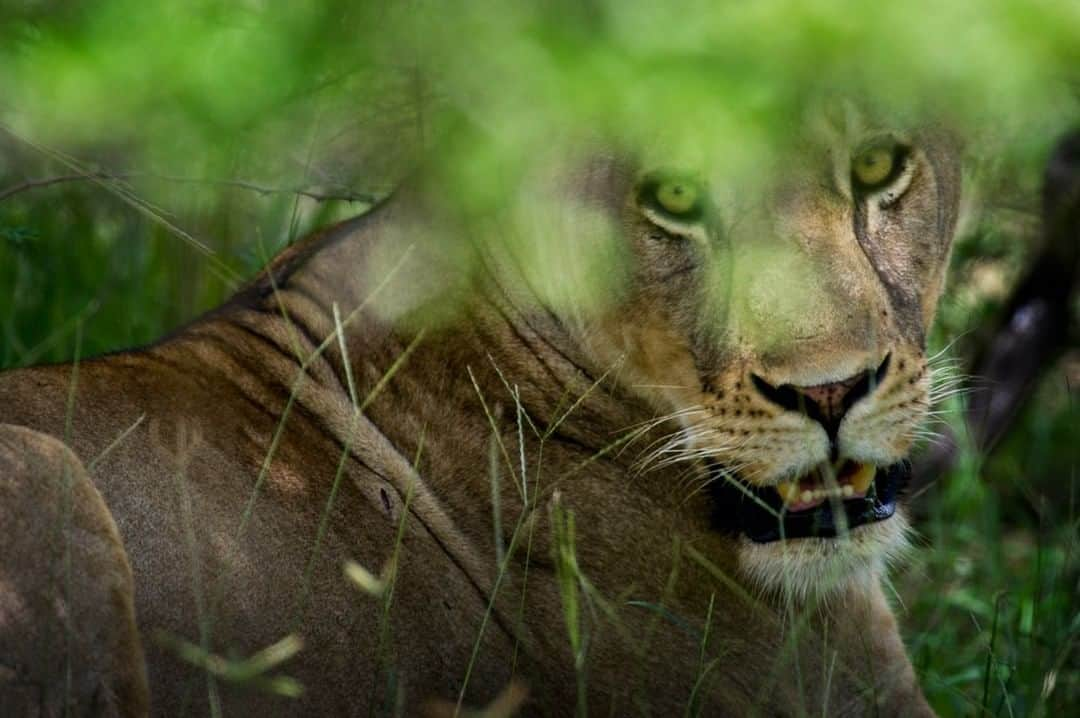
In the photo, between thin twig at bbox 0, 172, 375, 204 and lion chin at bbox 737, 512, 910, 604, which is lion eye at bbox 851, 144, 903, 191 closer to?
lion chin at bbox 737, 512, 910, 604

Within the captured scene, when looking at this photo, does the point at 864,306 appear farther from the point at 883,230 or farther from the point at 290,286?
the point at 290,286

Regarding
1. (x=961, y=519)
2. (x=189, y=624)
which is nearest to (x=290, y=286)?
(x=189, y=624)

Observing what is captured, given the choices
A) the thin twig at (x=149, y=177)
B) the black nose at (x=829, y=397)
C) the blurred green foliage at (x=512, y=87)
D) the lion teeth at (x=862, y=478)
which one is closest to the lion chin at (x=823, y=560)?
the lion teeth at (x=862, y=478)

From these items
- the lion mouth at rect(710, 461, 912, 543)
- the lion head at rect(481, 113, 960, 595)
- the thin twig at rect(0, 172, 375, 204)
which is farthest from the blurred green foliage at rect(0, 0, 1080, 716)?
the lion mouth at rect(710, 461, 912, 543)

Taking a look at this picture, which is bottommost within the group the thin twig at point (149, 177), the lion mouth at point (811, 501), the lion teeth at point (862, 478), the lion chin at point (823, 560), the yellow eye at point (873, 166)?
the lion chin at point (823, 560)

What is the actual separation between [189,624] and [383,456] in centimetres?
65

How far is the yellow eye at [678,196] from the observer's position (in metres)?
3.24

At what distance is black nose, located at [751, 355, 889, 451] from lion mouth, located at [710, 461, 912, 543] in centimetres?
10

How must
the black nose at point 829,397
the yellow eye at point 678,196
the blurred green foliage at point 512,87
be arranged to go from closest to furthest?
the blurred green foliage at point 512,87
the black nose at point 829,397
the yellow eye at point 678,196

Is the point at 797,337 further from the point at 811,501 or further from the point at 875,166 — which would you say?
the point at 875,166

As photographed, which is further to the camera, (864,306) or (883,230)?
(883,230)

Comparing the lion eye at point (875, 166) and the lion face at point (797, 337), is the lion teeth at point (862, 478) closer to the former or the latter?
the lion face at point (797, 337)

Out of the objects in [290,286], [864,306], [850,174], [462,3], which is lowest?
[290,286]

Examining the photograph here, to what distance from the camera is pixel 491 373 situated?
3510 millimetres
